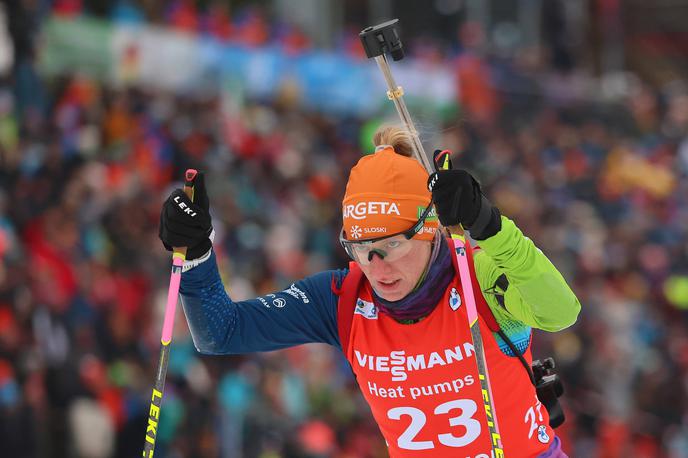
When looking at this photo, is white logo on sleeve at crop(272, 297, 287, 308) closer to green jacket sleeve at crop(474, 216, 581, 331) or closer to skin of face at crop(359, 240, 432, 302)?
skin of face at crop(359, 240, 432, 302)

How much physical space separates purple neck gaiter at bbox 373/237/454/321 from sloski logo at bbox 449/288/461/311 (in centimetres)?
4

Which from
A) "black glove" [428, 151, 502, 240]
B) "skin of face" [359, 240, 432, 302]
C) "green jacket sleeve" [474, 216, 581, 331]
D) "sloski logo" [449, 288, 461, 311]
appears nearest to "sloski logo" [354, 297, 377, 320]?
"skin of face" [359, 240, 432, 302]

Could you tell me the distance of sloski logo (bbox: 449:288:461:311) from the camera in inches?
147

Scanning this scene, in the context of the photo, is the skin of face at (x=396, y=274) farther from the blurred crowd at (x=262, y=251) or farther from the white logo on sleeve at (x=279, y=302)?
the blurred crowd at (x=262, y=251)

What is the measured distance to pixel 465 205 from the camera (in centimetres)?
332

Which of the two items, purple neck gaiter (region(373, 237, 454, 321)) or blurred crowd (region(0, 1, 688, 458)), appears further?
blurred crowd (region(0, 1, 688, 458))

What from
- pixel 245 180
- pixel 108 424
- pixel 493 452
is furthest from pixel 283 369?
pixel 493 452

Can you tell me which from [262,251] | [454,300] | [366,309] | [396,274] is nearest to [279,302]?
[366,309]

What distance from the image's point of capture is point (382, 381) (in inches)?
149

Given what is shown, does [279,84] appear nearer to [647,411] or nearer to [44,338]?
[647,411]

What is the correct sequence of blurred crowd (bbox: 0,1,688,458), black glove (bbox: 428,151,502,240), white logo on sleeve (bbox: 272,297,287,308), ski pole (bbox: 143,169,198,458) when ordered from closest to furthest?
black glove (bbox: 428,151,502,240), ski pole (bbox: 143,169,198,458), white logo on sleeve (bbox: 272,297,287,308), blurred crowd (bbox: 0,1,688,458)

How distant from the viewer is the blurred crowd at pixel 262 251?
7113 millimetres

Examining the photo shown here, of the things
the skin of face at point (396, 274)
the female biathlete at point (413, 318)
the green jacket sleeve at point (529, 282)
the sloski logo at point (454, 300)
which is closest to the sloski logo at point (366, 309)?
the female biathlete at point (413, 318)

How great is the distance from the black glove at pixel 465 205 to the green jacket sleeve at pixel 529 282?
0.04 metres
